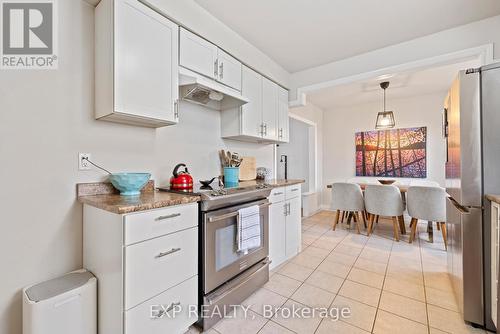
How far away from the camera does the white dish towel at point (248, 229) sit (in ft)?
5.73

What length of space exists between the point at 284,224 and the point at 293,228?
0.24 metres

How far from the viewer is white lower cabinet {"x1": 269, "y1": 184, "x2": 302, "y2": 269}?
2.32m

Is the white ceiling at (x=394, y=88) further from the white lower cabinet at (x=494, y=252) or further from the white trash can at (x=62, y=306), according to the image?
the white trash can at (x=62, y=306)

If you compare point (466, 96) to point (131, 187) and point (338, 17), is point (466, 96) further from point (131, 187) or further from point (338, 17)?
point (131, 187)

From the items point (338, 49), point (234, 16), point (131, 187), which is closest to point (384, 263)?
point (338, 49)

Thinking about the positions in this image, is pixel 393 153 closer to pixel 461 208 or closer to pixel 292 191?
pixel 292 191

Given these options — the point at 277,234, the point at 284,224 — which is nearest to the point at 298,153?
the point at 284,224

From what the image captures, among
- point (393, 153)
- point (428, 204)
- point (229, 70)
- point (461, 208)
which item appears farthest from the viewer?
point (393, 153)

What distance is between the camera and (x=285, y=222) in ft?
8.30

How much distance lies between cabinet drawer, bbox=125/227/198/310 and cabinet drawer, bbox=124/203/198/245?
1.4 inches

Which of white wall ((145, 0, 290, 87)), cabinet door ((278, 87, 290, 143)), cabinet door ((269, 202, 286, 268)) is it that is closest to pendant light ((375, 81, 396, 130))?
cabinet door ((278, 87, 290, 143))

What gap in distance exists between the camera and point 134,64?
143 cm

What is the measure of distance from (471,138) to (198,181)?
2.20 metres

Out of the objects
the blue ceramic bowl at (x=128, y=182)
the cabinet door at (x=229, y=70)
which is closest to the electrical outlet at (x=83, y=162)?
the blue ceramic bowl at (x=128, y=182)
